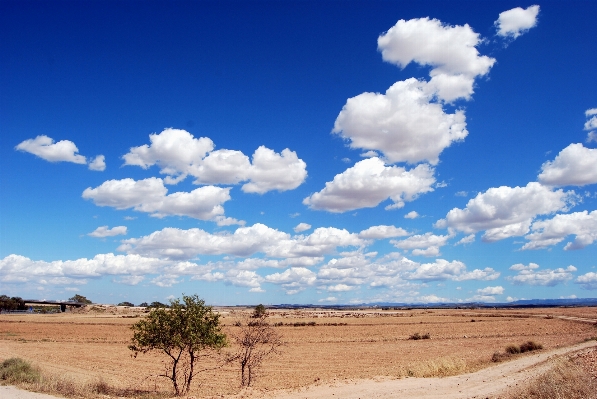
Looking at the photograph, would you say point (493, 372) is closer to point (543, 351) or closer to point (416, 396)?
point (416, 396)

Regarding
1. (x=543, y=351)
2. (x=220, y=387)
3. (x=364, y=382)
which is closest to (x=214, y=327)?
(x=220, y=387)

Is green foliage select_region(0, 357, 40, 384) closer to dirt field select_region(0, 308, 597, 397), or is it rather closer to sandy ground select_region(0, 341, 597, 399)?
sandy ground select_region(0, 341, 597, 399)

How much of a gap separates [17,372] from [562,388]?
80.7 ft

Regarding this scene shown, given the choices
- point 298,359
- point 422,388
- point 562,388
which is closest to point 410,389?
point 422,388

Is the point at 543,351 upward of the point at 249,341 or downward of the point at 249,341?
downward

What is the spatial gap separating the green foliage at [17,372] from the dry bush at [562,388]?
21.9 metres

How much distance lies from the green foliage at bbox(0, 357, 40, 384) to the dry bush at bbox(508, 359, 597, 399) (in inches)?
861

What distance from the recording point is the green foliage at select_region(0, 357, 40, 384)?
71.2ft

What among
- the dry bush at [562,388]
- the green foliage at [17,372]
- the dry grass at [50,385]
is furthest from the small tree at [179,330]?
the dry bush at [562,388]

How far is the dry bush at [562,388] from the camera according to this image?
14.8 meters

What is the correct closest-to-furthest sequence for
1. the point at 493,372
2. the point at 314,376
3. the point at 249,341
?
1. the point at 249,341
2. the point at 493,372
3. the point at 314,376

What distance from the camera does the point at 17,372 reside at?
22656 mm

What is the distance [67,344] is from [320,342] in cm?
3147

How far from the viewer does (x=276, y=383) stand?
1105 inches
